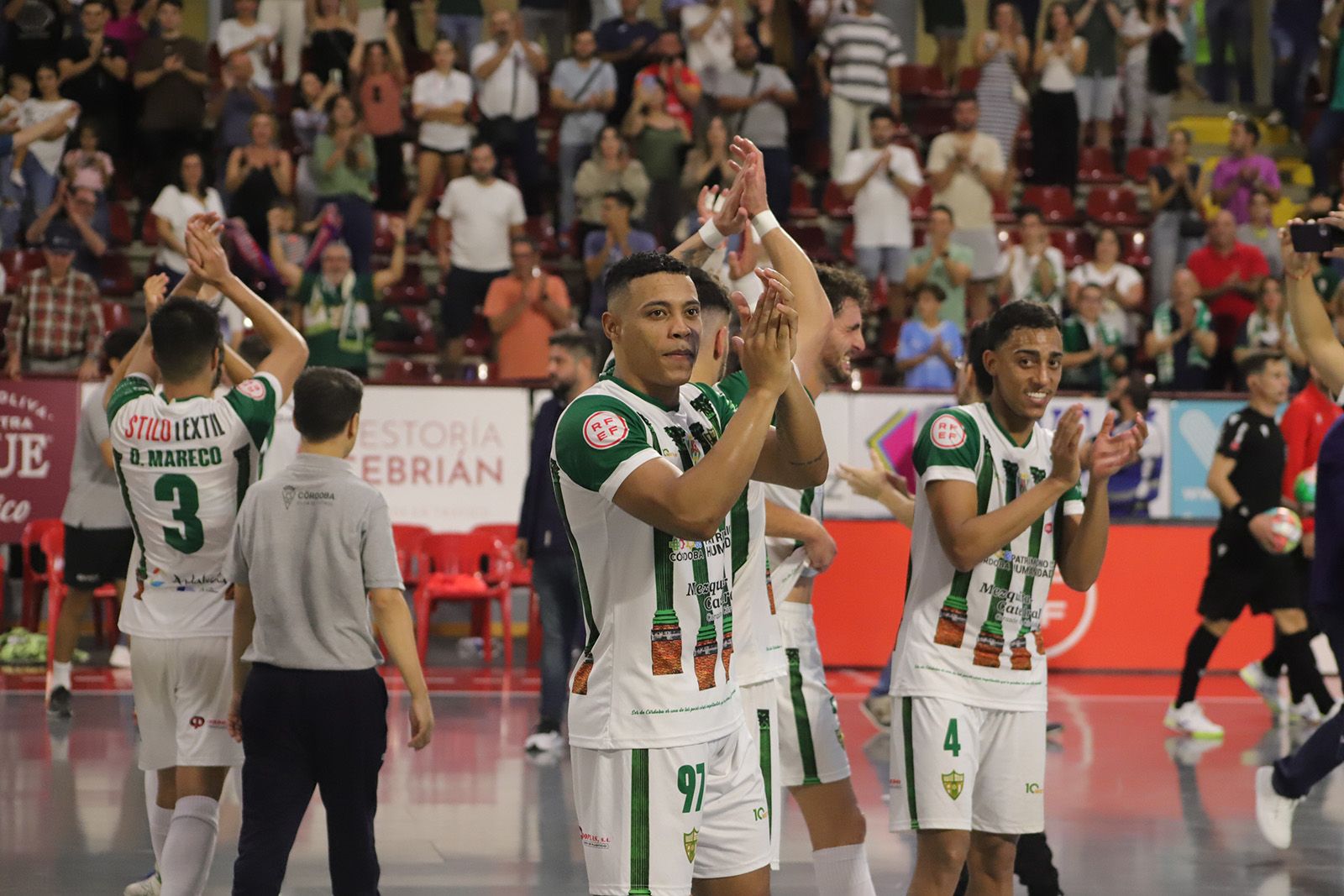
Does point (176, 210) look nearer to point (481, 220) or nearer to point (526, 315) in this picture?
point (481, 220)

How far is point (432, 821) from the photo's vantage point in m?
7.73

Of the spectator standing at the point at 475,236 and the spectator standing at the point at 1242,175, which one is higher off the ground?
the spectator standing at the point at 1242,175

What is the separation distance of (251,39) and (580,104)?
11.1 feet

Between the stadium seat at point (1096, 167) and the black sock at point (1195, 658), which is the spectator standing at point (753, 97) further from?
the black sock at point (1195, 658)

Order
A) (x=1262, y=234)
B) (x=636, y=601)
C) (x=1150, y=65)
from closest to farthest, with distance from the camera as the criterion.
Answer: (x=636, y=601), (x=1262, y=234), (x=1150, y=65)

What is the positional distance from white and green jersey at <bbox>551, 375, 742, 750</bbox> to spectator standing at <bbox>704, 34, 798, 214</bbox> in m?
13.1

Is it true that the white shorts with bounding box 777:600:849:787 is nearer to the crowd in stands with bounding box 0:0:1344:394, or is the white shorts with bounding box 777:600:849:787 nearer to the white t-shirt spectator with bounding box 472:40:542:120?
the crowd in stands with bounding box 0:0:1344:394

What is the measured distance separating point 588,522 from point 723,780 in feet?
2.32

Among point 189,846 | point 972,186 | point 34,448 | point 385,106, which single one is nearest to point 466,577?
point 34,448

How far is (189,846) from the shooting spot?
5.34 metres

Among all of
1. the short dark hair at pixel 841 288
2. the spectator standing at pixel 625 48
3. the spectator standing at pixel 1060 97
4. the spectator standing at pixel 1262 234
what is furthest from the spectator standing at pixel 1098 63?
the short dark hair at pixel 841 288

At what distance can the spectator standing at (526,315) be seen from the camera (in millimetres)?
14594

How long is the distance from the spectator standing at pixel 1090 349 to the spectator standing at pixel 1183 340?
456 mm

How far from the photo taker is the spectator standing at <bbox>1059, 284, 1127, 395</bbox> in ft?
48.3
